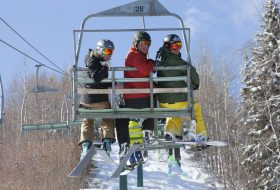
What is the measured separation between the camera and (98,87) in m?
7.77

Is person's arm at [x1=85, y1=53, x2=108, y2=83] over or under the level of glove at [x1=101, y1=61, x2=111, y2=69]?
under

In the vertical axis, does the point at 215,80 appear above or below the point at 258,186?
above

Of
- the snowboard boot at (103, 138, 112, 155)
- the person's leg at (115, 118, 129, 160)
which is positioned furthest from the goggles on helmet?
the snowboard boot at (103, 138, 112, 155)

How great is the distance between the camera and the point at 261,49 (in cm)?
2255

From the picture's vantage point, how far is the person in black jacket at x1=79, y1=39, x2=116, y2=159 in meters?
7.49

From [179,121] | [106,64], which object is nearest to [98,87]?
[106,64]

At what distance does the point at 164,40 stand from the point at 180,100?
34.6 inches

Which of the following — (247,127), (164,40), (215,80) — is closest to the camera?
(164,40)

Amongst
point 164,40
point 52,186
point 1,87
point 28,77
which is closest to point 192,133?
point 164,40

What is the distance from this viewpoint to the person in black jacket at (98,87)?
7488 millimetres

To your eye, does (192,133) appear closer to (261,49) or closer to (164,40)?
(164,40)

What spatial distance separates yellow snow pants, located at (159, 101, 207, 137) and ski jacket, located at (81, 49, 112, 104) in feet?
2.87

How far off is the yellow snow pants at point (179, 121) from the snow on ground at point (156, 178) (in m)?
20.5

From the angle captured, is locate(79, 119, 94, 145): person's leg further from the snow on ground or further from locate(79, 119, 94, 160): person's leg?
the snow on ground
